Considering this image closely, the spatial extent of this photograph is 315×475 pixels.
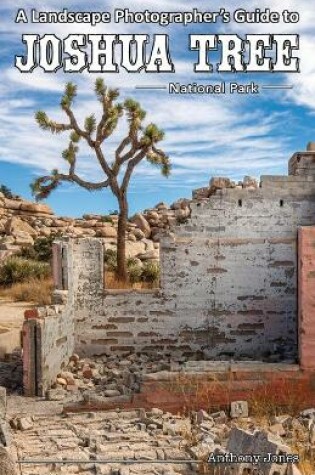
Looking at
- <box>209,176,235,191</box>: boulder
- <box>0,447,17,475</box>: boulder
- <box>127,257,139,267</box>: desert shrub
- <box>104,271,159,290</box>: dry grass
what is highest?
<box>209,176,235,191</box>: boulder

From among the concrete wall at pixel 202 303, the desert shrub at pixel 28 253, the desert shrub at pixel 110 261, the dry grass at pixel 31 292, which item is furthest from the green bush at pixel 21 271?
the concrete wall at pixel 202 303

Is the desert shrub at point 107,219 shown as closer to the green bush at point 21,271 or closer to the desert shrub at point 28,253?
the desert shrub at point 28,253

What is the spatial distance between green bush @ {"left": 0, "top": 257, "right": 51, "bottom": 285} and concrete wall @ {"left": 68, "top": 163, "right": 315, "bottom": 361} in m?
9.69

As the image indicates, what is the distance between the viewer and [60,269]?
10.5 m

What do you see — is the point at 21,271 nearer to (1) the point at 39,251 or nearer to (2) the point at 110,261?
(2) the point at 110,261

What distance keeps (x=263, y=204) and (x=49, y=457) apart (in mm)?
6586

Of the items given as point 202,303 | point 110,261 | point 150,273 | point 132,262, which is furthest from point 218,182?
point 132,262

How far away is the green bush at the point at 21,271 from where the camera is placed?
20.5 meters

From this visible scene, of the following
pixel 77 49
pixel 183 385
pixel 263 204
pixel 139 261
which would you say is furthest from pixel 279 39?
pixel 139 261

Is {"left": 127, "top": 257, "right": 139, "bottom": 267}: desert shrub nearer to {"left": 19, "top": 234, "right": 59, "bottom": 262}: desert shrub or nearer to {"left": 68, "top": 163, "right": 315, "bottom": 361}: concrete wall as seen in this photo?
{"left": 19, "top": 234, "right": 59, "bottom": 262}: desert shrub

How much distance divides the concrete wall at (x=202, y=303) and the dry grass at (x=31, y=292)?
6.68m

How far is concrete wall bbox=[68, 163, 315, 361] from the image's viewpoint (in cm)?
1070

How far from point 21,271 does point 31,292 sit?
2.76 m

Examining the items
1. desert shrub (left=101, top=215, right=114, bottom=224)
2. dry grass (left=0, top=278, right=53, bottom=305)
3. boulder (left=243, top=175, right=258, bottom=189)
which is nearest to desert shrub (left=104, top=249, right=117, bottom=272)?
dry grass (left=0, top=278, right=53, bottom=305)
